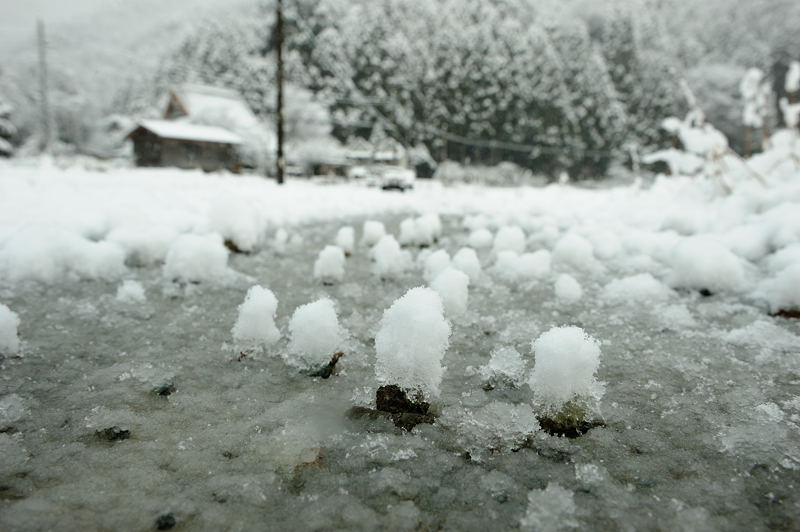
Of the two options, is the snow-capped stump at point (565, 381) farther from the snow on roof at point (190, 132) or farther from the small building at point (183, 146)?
the snow on roof at point (190, 132)

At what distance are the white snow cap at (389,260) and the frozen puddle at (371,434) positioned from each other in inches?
35.1

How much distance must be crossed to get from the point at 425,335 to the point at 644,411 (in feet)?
2.35

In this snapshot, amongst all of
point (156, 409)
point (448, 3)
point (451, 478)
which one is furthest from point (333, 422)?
point (448, 3)

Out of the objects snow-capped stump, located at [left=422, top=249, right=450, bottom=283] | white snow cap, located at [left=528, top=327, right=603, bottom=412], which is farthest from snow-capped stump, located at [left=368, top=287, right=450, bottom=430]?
snow-capped stump, located at [left=422, top=249, right=450, bottom=283]

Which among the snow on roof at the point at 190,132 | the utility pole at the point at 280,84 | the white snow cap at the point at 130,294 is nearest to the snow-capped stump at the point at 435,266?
the white snow cap at the point at 130,294

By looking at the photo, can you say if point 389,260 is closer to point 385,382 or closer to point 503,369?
point 503,369

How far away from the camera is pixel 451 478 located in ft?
3.59

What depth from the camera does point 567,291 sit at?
8.38ft

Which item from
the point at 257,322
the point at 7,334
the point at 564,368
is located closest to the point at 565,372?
the point at 564,368

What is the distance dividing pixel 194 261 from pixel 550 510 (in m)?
2.34

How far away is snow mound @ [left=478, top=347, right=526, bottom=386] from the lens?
160 centimetres

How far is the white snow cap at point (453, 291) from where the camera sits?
2252 millimetres

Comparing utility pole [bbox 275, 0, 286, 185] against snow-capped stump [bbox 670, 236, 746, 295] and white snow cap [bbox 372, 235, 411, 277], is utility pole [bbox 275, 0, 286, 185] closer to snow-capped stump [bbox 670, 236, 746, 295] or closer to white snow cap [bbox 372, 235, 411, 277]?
white snow cap [bbox 372, 235, 411, 277]

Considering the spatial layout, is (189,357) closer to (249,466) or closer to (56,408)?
(56,408)
